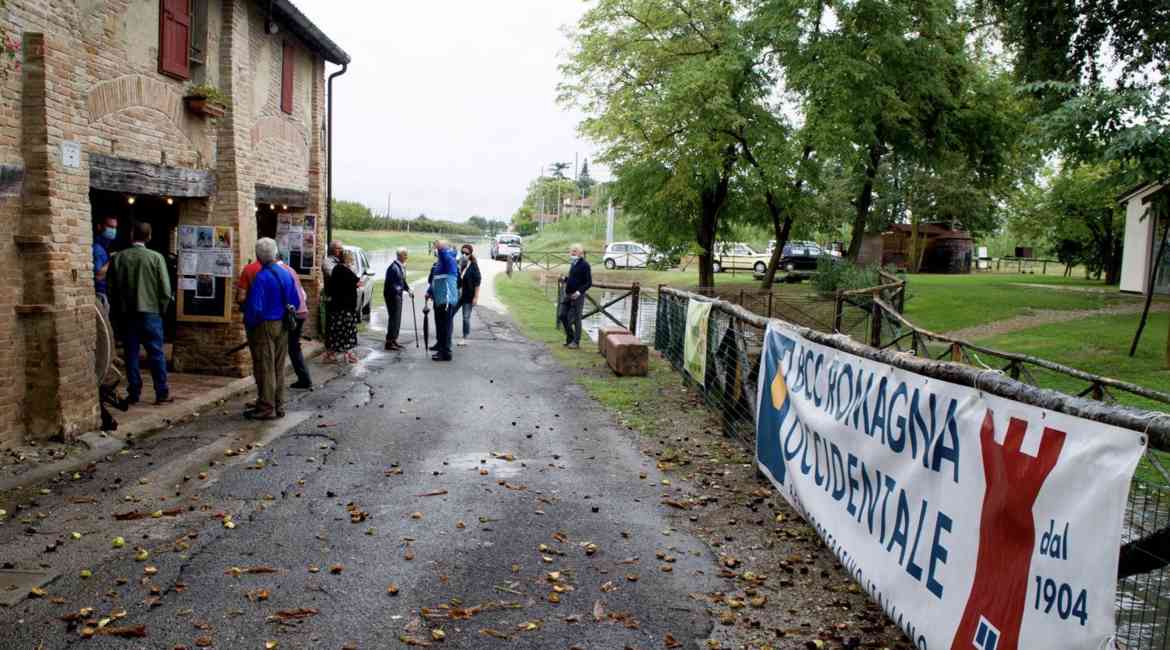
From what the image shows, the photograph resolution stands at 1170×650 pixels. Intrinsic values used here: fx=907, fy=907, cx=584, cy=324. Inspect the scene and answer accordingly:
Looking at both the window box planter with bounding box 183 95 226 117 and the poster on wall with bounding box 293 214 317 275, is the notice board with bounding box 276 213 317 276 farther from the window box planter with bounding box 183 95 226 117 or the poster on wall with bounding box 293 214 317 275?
the window box planter with bounding box 183 95 226 117

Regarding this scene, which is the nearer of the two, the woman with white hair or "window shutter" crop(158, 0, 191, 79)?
"window shutter" crop(158, 0, 191, 79)

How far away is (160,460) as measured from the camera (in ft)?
26.1

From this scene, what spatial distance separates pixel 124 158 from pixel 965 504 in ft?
31.1

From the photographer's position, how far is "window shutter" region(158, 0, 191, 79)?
35.7 ft

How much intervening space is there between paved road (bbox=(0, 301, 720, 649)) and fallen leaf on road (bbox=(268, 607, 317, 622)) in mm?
15

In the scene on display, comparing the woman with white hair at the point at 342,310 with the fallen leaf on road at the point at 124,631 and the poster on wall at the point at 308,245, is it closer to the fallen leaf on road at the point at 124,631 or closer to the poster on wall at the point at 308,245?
the poster on wall at the point at 308,245

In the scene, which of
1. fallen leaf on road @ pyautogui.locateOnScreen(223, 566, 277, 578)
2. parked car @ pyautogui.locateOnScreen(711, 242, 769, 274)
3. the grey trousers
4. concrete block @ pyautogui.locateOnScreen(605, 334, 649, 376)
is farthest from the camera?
parked car @ pyautogui.locateOnScreen(711, 242, 769, 274)

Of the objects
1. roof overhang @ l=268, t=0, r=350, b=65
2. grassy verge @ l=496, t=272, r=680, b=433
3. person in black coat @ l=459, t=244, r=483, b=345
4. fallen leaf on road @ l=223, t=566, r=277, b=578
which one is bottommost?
grassy verge @ l=496, t=272, r=680, b=433

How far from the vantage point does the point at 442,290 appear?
15.1 metres

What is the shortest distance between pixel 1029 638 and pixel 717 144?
2530 cm

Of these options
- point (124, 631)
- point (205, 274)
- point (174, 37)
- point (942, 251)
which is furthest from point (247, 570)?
point (942, 251)

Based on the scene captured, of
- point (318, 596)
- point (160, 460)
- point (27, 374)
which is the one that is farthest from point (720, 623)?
point (27, 374)

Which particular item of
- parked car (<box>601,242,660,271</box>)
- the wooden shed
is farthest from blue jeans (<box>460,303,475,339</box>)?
the wooden shed

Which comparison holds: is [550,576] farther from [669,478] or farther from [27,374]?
[27,374]
